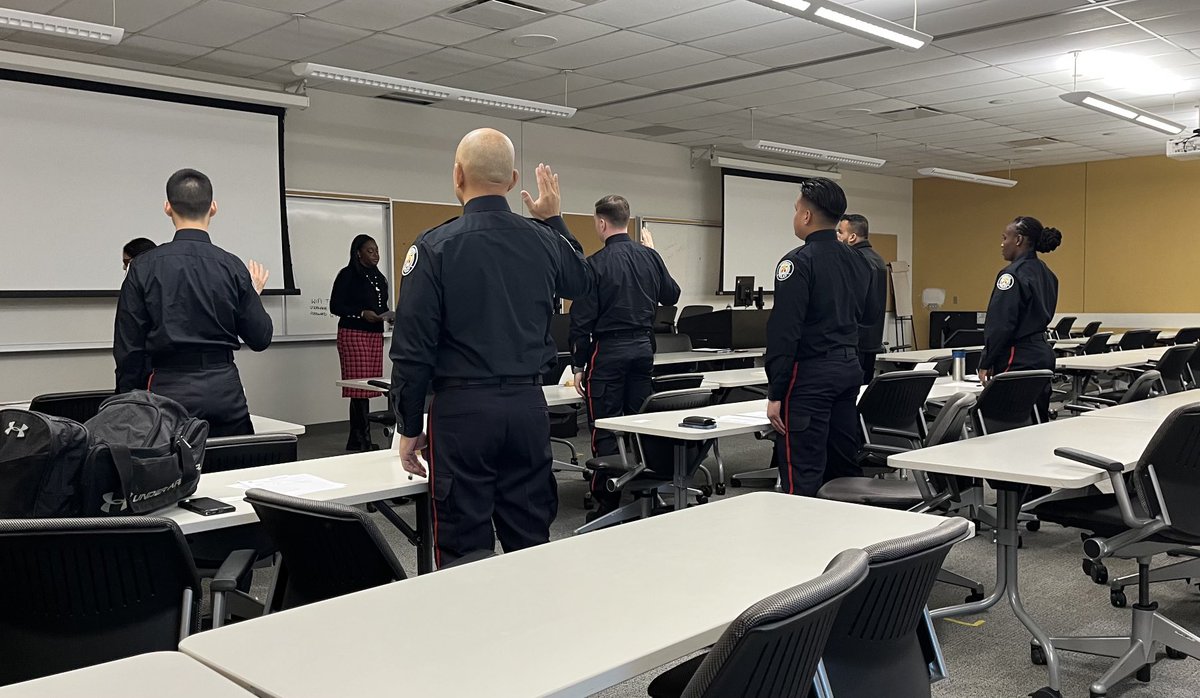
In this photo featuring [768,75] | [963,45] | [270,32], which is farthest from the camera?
[768,75]

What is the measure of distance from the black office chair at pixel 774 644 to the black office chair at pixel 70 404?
11.3 ft

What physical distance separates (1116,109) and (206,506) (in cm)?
831

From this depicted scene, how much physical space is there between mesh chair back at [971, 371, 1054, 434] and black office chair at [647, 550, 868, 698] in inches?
133

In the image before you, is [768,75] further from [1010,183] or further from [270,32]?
[1010,183]

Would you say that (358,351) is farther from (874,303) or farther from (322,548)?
(322,548)

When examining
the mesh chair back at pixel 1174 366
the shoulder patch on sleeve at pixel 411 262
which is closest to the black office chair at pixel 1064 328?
the mesh chair back at pixel 1174 366

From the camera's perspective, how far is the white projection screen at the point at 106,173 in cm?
685

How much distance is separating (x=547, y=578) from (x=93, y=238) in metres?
6.75

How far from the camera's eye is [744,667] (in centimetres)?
121

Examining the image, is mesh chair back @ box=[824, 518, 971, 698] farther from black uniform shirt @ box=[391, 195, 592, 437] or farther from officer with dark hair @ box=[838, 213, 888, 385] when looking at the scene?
officer with dark hair @ box=[838, 213, 888, 385]

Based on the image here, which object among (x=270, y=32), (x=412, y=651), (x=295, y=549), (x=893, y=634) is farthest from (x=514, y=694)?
(x=270, y=32)

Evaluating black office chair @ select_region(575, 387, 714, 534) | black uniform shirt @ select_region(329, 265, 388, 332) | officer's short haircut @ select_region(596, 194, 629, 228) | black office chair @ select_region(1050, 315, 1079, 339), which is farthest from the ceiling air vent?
black office chair @ select_region(1050, 315, 1079, 339)

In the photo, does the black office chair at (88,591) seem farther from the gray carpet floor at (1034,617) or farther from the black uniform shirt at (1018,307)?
the black uniform shirt at (1018,307)

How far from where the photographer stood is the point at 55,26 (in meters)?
5.21
